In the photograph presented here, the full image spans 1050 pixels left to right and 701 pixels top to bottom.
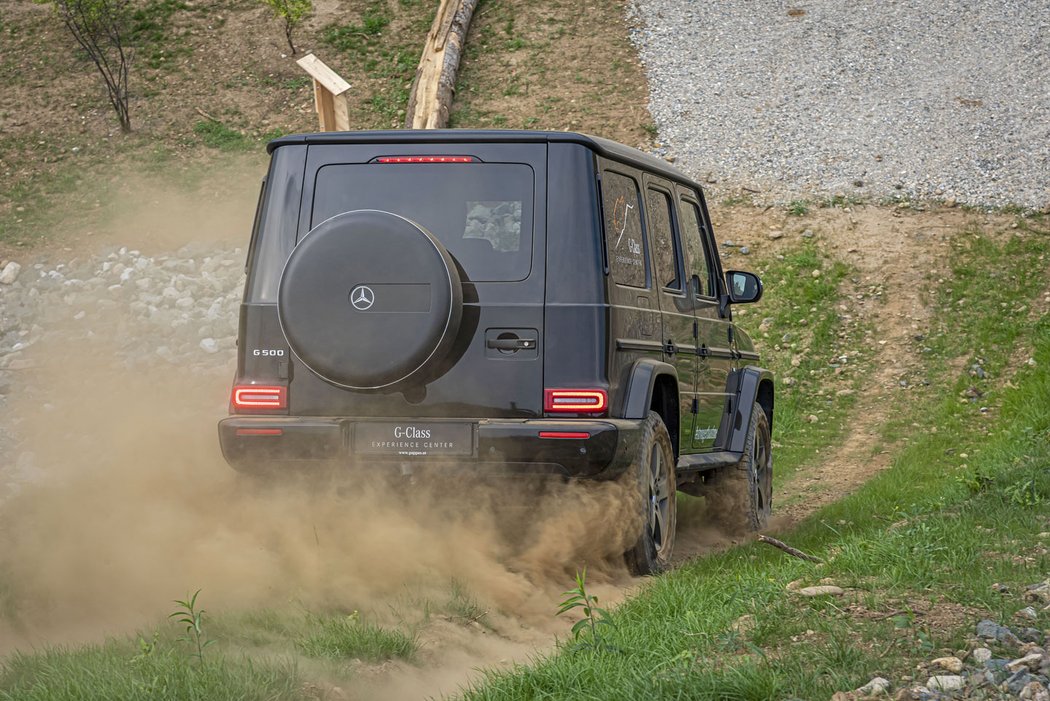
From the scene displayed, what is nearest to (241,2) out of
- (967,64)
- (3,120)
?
(3,120)

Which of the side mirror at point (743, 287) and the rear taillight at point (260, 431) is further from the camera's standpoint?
the side mirror at point (743, 287)

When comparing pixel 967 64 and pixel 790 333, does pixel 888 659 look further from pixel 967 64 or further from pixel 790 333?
pixel 967 64

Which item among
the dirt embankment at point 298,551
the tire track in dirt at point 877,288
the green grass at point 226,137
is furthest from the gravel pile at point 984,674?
the green grass at point 226,137

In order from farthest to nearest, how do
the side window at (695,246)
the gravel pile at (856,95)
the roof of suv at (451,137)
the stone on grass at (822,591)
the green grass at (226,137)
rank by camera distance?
1. the green grass at (226,137)
2. the gravel pile at (856,95)
3. the side window at (695,246)
4. the roof of suv at (451,137)
5. the stone on grass at (822,591)

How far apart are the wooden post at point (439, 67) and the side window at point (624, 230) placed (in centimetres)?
1223

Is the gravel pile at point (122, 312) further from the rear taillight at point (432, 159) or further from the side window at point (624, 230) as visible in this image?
the side window at point (624, 230)

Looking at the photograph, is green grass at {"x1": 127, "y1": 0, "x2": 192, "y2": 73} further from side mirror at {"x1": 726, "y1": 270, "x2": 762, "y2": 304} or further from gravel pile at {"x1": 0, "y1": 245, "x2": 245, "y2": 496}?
side mirror at {"x1": 726, "y1": 270, "x2": 762, "y2": 304}

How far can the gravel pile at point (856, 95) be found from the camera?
688 inches

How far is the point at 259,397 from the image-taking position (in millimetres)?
5520

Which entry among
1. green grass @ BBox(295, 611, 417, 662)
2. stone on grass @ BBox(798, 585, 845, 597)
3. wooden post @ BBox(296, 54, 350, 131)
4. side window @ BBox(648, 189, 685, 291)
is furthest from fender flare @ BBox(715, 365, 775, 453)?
wooden post @ BBox(296, 54, 350, 131)

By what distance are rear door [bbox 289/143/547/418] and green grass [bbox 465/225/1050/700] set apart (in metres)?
1.17

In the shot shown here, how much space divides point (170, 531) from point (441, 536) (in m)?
1.35

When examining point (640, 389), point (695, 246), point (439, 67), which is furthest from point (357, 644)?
point (439, 67)

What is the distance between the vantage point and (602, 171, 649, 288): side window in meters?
5.65
